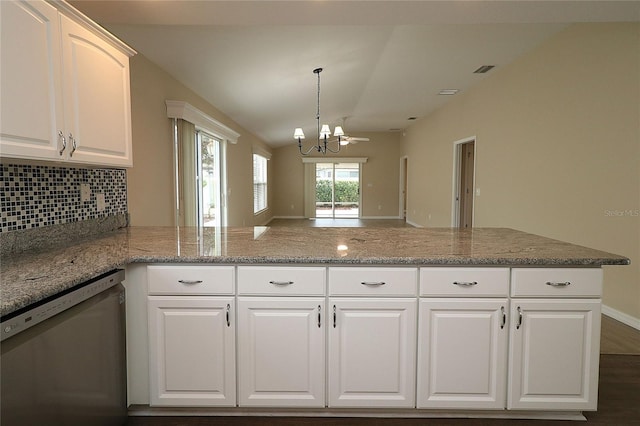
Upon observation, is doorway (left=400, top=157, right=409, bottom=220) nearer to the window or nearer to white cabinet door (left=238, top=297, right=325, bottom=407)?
the window

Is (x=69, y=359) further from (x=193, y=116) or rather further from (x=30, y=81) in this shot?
(x=193, y=116)

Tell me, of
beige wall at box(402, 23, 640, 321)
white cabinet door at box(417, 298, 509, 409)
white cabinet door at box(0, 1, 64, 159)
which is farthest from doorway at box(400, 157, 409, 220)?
white cabinet door at box(0, 1, 64, 159)

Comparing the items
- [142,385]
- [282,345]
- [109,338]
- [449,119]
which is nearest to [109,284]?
[109,338]

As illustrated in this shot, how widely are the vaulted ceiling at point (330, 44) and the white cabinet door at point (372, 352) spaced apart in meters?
1.82

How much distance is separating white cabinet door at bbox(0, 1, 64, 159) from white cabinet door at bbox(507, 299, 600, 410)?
225cm

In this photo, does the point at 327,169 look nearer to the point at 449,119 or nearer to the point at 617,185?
the point at 449,119

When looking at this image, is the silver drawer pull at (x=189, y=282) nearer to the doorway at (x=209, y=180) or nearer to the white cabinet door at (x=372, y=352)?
the white cabinet door at (x=372, y=352)

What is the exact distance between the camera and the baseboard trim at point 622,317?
3104 millimetres

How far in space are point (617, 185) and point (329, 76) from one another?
365 cm

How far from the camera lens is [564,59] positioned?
153 inches

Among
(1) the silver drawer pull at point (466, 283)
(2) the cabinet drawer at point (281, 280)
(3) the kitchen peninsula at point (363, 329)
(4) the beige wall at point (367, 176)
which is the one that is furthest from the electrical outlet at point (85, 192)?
(4) the beige wall at point (367, 176)

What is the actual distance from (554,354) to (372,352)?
0.90 metres

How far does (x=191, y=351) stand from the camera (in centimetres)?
181

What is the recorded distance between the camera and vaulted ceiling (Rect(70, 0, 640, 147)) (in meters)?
2.27
